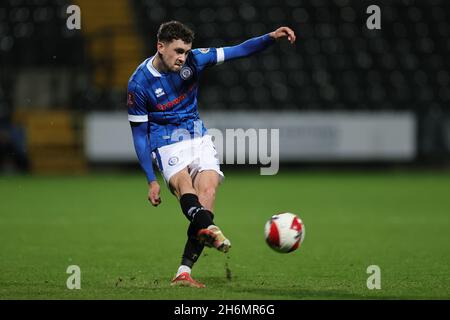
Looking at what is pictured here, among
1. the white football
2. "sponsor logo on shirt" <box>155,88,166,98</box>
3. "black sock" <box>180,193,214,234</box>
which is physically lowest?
the white football

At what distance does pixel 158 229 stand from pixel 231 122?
804 cm

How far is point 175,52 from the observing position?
21.0 ft

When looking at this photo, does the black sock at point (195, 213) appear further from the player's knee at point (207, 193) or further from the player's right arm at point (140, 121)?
the player's right arm at point (140, 121)

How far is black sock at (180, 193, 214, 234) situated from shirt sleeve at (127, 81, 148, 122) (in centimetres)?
69

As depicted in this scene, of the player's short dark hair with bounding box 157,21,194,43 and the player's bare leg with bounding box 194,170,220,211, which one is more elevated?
the player's short dark hair with bounding box 157,21,194,43

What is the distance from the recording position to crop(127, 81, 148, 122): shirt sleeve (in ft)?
21.5

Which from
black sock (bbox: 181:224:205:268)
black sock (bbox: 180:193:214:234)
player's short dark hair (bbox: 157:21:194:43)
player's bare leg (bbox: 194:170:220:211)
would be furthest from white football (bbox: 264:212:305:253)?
player's short dark hair (bbox: 157:21:194:43)

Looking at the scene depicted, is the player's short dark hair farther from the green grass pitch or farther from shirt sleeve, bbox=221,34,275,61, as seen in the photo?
the green grass pitch

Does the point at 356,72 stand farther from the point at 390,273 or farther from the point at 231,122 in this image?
the point at 390,273

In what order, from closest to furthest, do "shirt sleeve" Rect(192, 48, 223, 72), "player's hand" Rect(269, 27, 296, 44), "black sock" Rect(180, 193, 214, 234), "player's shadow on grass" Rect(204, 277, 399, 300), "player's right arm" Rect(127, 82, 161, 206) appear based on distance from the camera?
1. "player's shadow on grass" Rect(204, 277, 399, 300)
2. "black sock" Rect(180, 193, 214, 234)
3. "player's hand" Rect(269, 27, 296, 44)
4. "player's right arm" Rect(127, 82, 161, 206)
5. "shirt sleeve" Rect(192, 48, 223, 72)

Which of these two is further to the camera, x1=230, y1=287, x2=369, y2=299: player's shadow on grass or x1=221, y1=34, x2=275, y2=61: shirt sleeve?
x1=221, y1=34, x2=275, y2=61: shirt sleeve

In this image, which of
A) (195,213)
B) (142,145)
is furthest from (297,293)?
(142,145)

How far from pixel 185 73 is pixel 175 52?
28 cm

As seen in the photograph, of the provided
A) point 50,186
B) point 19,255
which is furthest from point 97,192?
point 19,255
